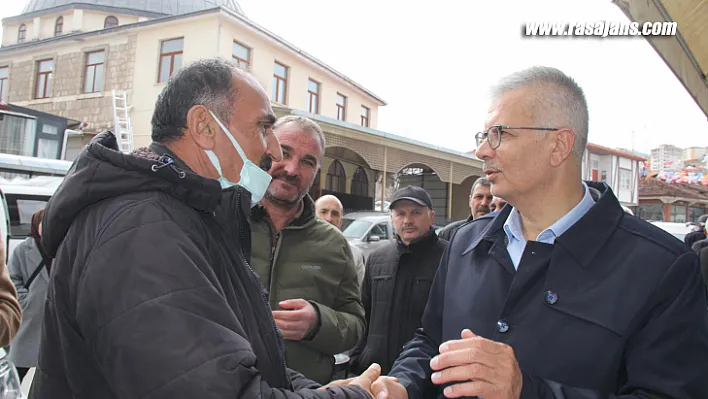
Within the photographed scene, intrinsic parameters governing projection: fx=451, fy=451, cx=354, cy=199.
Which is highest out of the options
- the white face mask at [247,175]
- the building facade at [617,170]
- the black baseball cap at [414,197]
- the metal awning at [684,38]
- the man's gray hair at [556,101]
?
the building facade at [617,170]

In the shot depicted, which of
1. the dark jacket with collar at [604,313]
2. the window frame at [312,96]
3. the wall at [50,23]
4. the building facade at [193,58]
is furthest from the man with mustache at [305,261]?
the wall at [50,23]

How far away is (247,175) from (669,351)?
149 cm

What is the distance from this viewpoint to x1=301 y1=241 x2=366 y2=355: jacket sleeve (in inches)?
88.8

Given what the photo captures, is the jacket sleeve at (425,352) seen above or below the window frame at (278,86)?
below

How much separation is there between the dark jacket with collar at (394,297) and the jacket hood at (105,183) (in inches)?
100

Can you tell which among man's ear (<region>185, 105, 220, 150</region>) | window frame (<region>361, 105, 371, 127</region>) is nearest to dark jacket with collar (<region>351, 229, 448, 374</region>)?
man's ear (<region>185, 105, 220, 150</region>)

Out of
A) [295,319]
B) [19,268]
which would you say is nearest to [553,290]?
[295,319]

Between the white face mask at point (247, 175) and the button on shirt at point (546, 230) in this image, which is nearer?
the white face mask at point (247, 175)

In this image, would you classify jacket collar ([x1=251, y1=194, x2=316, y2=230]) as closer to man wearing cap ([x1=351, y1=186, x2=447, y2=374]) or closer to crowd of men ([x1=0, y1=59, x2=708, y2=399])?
crowd of men ([x1=0, y1=59, x2=708, y2=399])

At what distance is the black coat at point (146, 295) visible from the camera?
1005 millimetres

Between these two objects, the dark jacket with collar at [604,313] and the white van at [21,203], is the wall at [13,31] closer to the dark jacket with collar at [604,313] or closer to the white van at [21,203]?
the white van at [21,203]

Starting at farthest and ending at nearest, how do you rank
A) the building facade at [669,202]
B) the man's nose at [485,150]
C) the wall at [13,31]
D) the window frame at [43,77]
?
the building facade at [669,202] → the wall at [13,31] → the window frame at [43,77] → the man's nose at [485,150]

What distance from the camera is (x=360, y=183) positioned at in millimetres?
21281

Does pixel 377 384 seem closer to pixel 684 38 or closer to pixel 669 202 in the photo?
pixel 684 38
